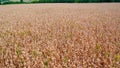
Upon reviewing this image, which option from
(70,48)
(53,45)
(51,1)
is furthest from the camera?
(51,1)

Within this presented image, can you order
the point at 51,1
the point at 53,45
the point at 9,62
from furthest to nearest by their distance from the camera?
the point at 51,1 < the point at 53,45 < the point at 9,62

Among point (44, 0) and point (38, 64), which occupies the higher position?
point (38, 64)

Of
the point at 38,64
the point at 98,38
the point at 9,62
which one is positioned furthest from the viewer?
the point at 98,38

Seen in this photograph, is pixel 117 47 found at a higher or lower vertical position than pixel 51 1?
higher

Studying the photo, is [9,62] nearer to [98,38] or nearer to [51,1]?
[98,38]

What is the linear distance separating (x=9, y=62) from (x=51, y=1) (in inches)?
1909

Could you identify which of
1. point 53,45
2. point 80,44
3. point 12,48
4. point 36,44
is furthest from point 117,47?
point 12,48

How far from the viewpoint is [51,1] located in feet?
174

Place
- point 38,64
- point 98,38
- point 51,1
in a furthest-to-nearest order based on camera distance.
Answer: point 51,1, point 98,38, point 38,64

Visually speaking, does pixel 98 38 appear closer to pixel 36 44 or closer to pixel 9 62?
pixel 36 44

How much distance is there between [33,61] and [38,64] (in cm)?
26

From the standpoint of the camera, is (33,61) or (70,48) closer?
(33,61)

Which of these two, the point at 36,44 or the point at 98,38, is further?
the point at 98,38

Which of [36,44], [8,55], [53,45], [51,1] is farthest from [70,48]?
[51,1]
